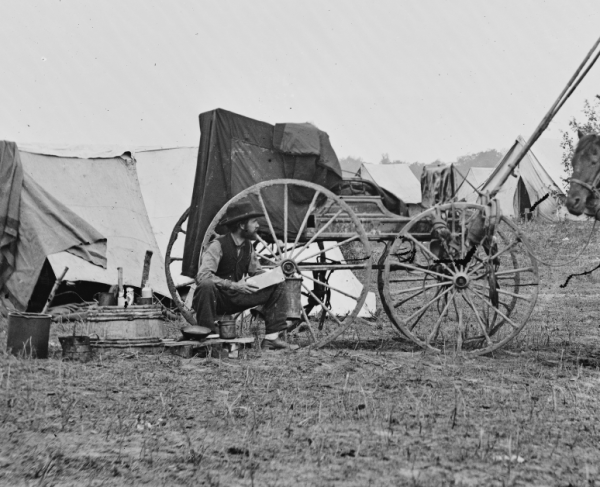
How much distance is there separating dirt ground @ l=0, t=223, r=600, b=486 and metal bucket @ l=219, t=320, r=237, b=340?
307 millimetres

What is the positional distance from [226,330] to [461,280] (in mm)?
2024

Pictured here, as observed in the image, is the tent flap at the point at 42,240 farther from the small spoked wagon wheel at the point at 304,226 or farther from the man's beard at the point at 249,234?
the man's beard at the point at 249,234

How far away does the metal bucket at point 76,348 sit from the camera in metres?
5.91

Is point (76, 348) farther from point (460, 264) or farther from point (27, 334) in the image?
point (460, 264)

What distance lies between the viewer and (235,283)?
6.61 m

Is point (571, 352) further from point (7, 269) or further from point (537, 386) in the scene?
point (7, 269)

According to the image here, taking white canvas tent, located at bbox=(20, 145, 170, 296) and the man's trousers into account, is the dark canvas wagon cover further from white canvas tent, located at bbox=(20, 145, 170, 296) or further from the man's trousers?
white canvas tent, located at bbox=(20, 145, 170, 296)

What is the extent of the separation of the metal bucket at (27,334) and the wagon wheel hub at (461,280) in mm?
3361

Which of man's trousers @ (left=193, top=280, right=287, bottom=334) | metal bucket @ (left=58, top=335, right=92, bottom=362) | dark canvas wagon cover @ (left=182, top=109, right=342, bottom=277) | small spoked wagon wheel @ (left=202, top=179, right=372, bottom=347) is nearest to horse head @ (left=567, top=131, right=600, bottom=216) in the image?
small spoked wagon wheel @ (left=202, top=179, right=372, bottom=347)

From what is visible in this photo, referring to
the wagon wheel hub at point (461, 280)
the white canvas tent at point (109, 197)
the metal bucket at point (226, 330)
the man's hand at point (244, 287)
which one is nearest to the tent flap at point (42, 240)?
the white canvas tent at point (109, 197)

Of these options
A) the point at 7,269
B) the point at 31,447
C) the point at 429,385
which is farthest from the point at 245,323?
the point at 31,447

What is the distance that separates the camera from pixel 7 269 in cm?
902

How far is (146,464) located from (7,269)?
21.1 ft

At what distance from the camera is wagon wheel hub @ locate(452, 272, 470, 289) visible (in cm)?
657
